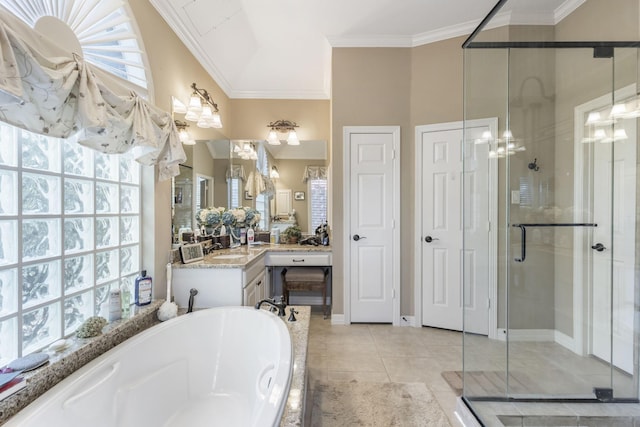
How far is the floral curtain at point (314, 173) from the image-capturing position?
3.65 metres

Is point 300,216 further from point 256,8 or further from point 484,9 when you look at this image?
point 484,9

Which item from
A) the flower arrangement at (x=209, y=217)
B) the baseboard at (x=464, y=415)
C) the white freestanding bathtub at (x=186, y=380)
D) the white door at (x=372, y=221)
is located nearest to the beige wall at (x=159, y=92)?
the white freestanding bathtub at (x=186, y=380)

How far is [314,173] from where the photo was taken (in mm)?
3656

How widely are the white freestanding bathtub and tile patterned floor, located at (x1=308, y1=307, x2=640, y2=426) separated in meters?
0.64

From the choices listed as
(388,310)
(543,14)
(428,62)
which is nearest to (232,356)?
(388,310)

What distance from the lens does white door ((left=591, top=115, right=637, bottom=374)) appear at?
6.03 ft

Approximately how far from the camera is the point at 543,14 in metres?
2.24

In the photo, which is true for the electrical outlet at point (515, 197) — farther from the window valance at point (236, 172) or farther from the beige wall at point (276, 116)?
the window valance at point (236, 172)

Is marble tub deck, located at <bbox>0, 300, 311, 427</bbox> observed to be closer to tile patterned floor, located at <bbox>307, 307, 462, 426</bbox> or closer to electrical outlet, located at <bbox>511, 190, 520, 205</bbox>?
tile patterned floor, located at <bbox>307, 307, 462, 426</bbox>

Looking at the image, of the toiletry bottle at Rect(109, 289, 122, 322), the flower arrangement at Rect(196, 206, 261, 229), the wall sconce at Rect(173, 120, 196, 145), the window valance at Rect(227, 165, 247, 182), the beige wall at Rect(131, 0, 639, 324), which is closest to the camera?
the toiletry bottle at Rect(109, 289, 122, 322)

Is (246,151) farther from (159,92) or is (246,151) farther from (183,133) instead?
(159,92)

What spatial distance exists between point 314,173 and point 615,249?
285cm

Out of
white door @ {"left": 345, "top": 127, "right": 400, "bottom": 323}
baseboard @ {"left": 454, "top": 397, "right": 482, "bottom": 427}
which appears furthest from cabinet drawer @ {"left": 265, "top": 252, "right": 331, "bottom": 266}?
baseboard @ {"left": 454, "top": 397, "right": 482, "bottom": 427}

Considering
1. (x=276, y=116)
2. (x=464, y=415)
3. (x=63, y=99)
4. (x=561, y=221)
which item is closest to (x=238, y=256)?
(x=63, y=99)
